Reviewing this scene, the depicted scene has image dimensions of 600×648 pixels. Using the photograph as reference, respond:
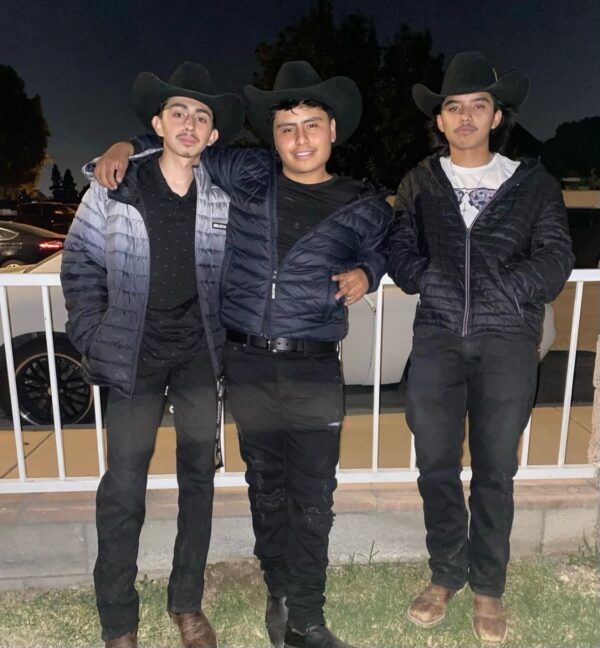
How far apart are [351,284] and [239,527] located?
1550 mm

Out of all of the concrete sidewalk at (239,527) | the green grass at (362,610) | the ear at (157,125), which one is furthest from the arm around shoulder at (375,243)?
the green grass at (362,610)

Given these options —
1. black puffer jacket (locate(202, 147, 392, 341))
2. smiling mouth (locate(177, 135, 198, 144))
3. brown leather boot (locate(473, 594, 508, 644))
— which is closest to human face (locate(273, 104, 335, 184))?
black puffer jacket (locate(202, 147, 392, 341))

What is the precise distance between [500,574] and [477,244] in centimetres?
145

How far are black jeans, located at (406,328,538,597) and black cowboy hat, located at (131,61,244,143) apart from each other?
1243 mm

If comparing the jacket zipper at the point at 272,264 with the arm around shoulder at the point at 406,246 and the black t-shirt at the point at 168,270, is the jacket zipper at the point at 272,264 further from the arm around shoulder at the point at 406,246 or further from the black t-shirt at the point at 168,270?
the arm around shoulder at the point at 406,246

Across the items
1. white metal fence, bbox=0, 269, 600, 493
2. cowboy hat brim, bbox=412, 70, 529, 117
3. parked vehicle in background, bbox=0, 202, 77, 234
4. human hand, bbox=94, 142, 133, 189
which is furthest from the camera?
parked vehicle in background, bbox=0, 202, 77, 234

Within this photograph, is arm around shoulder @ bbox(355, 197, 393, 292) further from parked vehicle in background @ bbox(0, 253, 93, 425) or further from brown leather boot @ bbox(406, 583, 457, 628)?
parked vehicle in background @ bbox(0, 253, 93, 425)

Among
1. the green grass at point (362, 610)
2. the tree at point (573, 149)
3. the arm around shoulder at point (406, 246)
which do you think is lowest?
the green grass at point (362, 610)

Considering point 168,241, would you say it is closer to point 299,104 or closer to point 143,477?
point 299,104

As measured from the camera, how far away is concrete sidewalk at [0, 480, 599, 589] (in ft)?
10.4

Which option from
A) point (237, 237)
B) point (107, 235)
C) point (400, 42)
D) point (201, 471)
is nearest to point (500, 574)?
point (201, 471)

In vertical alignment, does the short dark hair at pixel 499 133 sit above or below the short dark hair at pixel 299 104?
below

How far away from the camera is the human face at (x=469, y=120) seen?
8.36 ft

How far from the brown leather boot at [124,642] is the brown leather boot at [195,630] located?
0.70ft
